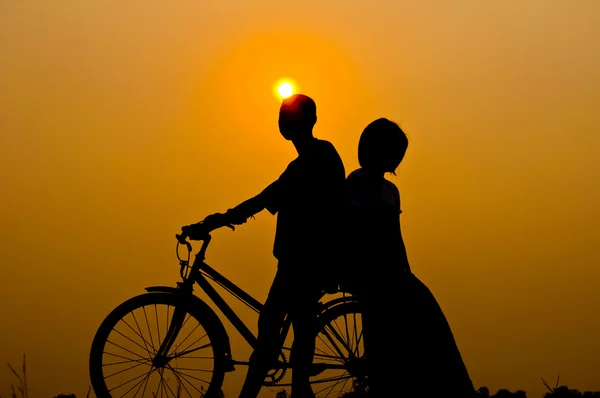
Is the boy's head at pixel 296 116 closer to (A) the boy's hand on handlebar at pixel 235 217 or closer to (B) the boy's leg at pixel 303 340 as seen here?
(A) the boy's hand on handlebar at pixel 235 217

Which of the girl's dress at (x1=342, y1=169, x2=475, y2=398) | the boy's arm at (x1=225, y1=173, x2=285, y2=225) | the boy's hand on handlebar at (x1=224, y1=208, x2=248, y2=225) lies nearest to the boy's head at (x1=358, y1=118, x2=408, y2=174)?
the girl's dress at (x1=342, y1=169, x2=475, y2=398)

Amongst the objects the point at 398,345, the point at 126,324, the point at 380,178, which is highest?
the point at 380,178

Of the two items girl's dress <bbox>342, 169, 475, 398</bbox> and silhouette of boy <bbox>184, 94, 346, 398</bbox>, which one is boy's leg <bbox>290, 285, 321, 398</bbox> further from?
girl's dress <bbox>342, 169, 475, 398</bbox>

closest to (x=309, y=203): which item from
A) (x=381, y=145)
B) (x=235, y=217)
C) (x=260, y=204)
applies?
(x=260, y=204)

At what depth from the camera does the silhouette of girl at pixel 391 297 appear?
754cm

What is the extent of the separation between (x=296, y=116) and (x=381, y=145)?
2.69 feet

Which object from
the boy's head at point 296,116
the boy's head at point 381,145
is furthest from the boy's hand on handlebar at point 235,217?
the boy's head at point 381,145

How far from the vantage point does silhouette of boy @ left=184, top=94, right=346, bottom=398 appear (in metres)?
7.96

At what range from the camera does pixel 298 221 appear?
806cm

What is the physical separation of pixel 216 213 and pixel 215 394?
1489mm

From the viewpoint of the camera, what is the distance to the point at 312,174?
26.1 ft

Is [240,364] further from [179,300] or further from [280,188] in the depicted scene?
[280,188]

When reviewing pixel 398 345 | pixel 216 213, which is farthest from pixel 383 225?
pixel 216 213

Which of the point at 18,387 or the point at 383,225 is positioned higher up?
the point at 383,225
